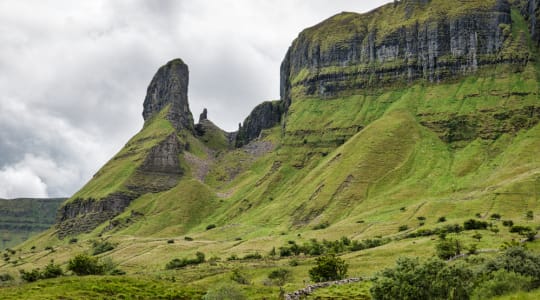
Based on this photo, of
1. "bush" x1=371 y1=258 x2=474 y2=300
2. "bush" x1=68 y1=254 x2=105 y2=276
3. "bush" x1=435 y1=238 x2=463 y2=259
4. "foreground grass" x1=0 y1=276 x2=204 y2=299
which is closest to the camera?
"bush" x1=371 y1=258 x2=474 y2=300

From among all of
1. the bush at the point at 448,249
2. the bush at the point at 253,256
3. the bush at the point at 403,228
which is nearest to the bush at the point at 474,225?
the bush at the point at 403,228

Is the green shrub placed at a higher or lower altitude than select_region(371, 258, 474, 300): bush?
lower

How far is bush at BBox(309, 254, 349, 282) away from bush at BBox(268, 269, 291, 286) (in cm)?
729

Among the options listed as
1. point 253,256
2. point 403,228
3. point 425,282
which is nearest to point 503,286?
point 425,282

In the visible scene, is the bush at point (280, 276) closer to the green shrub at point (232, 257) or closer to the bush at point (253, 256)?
the bush at point (253, 256)

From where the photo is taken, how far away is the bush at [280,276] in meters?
104

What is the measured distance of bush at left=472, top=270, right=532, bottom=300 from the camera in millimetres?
48719

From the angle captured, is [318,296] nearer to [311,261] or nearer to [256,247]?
[311,261]

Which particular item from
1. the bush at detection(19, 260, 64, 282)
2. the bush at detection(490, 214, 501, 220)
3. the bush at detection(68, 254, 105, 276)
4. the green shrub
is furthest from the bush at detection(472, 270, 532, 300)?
the bush at detection(490, 214, 501, 220)

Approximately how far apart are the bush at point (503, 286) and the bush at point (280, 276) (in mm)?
56758

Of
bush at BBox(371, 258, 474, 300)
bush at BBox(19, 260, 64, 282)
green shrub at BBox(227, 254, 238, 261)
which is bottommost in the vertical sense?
green shrub at BBox(227, 254, 238, 261)

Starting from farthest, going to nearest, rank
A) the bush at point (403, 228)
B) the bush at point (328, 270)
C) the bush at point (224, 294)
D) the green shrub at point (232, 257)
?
1. the bush at point (403, 228)
2. the green shrub at point (232, 257)
3. the bush at point (328, 270)
4. the bush at point (224, 294)

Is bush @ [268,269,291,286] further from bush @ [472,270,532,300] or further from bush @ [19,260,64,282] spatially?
Answer: bush @ [472,270,532,300]

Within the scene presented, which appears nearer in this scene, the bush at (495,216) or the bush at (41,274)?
the bush at (41,274)
